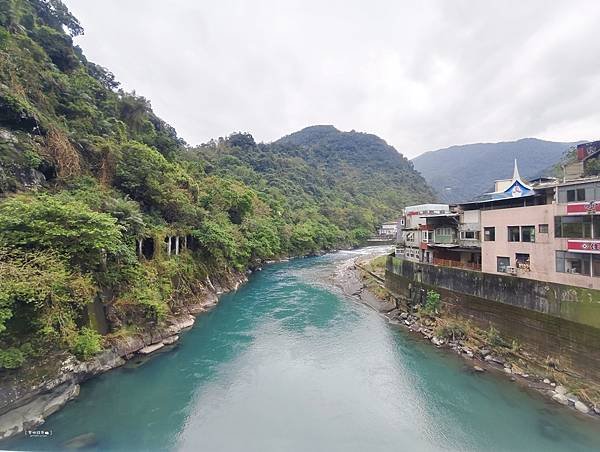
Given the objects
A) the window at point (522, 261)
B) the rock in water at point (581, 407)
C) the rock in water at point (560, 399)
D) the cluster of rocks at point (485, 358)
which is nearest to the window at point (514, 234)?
the window at point (522, 261)

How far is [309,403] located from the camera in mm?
11336

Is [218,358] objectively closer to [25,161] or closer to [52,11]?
[25,161]

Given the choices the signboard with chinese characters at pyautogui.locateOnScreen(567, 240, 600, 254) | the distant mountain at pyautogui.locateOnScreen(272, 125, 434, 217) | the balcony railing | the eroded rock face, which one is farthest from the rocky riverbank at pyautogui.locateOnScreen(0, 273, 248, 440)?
the distant mountain at pyautogui.locateOnScreen(272, 125, 434, 217)

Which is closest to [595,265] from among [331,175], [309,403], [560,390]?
[560,390]

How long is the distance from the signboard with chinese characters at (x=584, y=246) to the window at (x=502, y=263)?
2.91 m

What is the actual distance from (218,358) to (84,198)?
33.6 feet

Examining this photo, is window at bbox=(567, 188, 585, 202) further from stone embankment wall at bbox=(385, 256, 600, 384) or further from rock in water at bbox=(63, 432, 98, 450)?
rock in water at bbox=(63, 432, 98, 450)

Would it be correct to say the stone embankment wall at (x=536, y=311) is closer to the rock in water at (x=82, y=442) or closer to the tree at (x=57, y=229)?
the rock in water at (x=82, y=442)

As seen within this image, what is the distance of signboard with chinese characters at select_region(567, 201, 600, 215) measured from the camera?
37.4 ft

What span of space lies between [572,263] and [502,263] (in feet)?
9.88

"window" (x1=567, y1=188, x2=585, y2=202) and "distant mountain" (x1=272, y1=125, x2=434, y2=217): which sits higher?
"distant mountain" (x1=272, y1=125, x2=434, y2=217)

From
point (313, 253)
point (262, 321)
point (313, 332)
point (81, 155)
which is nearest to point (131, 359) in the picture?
point (262, 321)

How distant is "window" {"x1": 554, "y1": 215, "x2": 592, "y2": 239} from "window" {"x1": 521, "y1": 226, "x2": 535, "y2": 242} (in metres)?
1.03

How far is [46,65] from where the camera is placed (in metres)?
22.4
